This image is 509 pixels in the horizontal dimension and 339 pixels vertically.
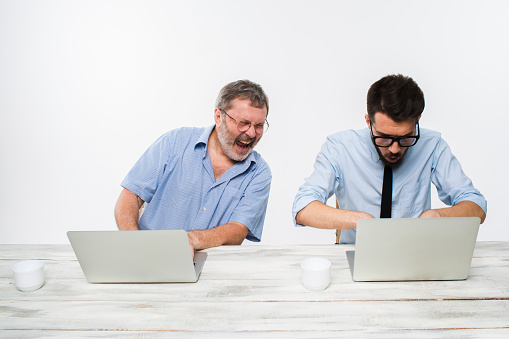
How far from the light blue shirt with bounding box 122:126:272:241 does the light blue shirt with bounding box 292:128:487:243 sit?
1.01 ft

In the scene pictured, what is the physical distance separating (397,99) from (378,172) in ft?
1.38

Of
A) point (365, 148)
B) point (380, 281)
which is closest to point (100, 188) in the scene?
point (365, 148)

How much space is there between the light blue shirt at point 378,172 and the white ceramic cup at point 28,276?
3.58ft

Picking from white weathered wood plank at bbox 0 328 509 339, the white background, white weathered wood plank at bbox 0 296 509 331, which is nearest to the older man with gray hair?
white weathered wood plank at bbox 0 296 509 331

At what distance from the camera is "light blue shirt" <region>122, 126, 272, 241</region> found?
6.57 feet

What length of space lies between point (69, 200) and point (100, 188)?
275 mm

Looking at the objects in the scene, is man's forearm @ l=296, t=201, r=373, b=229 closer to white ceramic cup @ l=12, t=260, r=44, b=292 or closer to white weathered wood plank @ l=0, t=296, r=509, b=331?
white weathered wood plank @ l=0, t=296, r=509, b=331

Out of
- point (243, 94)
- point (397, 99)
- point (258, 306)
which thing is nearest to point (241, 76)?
point (243, 94)

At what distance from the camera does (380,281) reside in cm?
123

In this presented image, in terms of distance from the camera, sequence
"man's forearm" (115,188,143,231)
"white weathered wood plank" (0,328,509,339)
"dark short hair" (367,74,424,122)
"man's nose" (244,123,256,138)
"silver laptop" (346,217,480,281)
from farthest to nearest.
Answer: "man's nose" (244,123,256,138) → "man's forearm" (115,188,143,231) → "dark short hair" (367,74,424,122) → "silver laptop" (346,217,480,281) → "white weathered wood plank" (0,328,509,339)

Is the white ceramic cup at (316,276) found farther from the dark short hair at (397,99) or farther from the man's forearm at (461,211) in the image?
the dark short hair at (397,99)

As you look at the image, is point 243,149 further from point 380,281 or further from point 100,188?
point 100,188

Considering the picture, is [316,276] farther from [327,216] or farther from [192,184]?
[192,184]

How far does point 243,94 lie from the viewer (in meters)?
1.97
